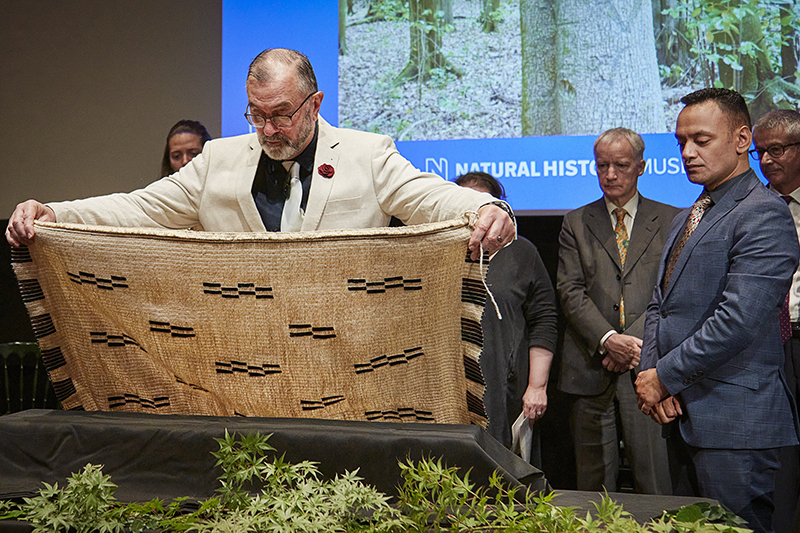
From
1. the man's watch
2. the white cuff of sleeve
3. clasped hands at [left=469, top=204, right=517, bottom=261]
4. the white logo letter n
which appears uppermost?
the white logo letter n

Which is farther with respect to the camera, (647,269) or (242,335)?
(647,269)

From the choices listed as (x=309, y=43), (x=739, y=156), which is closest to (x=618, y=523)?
(x=739, y=156)

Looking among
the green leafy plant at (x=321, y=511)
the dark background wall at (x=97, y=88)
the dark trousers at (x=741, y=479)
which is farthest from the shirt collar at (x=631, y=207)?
the dark background wall at (x=97, y=88)

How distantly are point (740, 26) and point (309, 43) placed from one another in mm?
2179

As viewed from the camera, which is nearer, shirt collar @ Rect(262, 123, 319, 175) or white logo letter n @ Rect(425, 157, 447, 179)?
shirt collar @ Rect(262, 123, 319, 175)

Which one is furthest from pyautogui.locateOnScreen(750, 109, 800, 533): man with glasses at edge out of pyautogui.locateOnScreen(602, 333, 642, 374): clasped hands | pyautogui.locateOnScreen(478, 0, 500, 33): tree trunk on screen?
pyautogui.locateOnScreen(478, 0, 500, 33): tree trunk on screen

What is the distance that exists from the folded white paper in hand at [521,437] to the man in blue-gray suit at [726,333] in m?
0.49

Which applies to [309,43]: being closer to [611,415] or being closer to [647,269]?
[647,269]

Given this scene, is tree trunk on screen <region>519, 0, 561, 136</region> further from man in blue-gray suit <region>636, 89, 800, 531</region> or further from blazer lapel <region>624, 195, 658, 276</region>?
man in blue-gray suit <region>636, 89, 800, 531</region>

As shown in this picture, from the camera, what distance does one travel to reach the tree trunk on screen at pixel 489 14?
12.0 feet

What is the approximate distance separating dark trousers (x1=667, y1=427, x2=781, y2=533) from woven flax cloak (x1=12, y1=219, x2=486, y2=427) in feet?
2.90

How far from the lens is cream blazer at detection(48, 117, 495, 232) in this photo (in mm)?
1884

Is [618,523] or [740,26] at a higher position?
[740,26]

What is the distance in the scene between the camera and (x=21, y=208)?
62.5 inches
